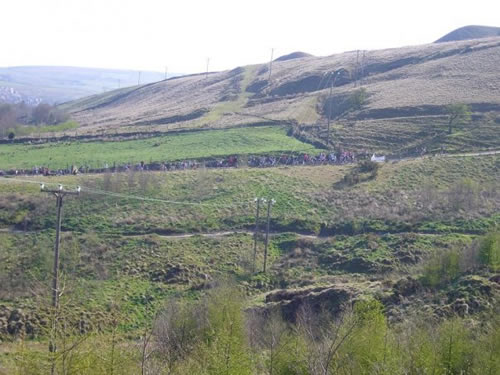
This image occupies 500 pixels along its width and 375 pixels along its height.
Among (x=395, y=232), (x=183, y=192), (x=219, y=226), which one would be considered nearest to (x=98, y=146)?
(x=183, y=192)

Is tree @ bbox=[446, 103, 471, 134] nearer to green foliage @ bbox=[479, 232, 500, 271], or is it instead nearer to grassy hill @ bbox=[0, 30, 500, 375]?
grassy hill @ bbox=[0, 30, 500, 375]

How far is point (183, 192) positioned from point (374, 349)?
1300 inches

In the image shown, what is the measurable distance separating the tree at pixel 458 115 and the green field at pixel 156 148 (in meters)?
13.6

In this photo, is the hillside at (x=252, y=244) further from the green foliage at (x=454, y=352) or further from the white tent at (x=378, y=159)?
the green foliage at (x=454, y=352)

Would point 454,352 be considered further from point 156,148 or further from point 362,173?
point 156,148

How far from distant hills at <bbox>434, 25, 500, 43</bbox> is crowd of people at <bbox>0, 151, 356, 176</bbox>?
99.0 metres

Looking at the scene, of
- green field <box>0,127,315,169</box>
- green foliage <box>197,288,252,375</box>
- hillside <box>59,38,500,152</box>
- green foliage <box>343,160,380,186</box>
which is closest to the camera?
green foliage <box>197,288,252,375</box>

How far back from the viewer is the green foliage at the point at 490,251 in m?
28.7

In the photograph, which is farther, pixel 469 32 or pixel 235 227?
pixel 469 32

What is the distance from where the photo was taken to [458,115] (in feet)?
206

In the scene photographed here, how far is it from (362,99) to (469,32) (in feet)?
273

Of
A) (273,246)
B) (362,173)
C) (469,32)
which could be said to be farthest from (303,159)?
(469,32)

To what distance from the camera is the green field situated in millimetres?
58750

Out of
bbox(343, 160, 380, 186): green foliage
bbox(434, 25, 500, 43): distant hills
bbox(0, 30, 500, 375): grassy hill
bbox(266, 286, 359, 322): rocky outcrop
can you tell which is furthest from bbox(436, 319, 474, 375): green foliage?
bbox(434, 25, 500, 43): distant hills
